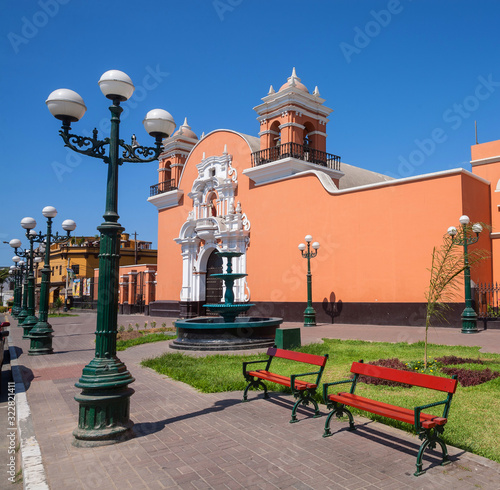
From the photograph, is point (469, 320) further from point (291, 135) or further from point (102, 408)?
point (102, 408)

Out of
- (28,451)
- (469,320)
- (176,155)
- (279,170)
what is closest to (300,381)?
(28,451)

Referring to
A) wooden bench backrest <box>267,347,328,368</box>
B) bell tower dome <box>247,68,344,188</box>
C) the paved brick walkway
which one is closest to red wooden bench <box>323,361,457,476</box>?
the paved brick walkway

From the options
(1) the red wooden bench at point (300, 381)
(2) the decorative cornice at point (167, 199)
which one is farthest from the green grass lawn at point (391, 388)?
(2) the decorative cornice at point (167, 199)

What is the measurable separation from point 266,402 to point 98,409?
244 cm

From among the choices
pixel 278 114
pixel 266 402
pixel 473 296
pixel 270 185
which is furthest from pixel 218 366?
pixel 278 114

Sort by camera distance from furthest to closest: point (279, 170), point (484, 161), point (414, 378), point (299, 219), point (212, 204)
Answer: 1. point (212, 204)
2. point (279, 170)
3. point (299, 219)
4. point (484, 161)
5. point (414, 378)

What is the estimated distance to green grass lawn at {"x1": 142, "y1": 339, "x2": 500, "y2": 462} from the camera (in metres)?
4.66

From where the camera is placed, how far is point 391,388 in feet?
22.1

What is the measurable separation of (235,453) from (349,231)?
15855 millimetres

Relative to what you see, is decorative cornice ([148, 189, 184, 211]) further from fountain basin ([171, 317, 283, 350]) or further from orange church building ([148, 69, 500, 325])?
fountain basin ([171, 317, 283, 350])

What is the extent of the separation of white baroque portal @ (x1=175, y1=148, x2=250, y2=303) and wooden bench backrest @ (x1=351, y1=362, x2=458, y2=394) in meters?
18.8

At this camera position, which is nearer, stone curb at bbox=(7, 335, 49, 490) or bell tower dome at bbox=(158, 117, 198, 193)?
stone curb at bbox=(7, 335, 49, 490)

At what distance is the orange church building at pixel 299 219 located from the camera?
680 inches

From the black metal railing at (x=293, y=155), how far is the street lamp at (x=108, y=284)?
56.6 ft
